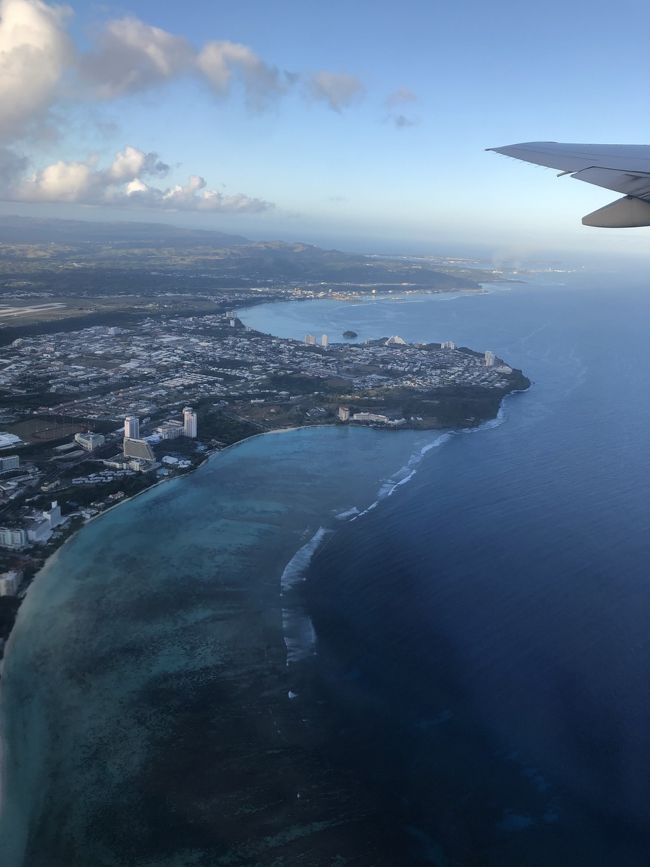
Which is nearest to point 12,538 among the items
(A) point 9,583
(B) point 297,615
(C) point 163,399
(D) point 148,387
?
(A) point 9,583

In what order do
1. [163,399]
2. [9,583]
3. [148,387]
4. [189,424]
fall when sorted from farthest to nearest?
1. [148,387]
2. [163,399]
3. [189,424]
4. [9,583]

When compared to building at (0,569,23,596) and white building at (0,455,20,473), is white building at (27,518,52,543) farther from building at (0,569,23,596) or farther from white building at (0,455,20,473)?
white building at (0,455,20,473)

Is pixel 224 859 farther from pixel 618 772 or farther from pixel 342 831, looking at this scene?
pixel 618 772

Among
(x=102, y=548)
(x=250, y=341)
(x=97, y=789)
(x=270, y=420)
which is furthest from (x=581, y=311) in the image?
(x=97, y=789)

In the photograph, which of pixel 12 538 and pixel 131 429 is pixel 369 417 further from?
pixel 12 538

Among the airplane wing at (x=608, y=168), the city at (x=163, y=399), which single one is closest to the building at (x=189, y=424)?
the city at (x=163, y=399)

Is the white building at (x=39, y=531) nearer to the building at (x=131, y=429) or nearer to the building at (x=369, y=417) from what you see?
the building at (x=131, y=429)
